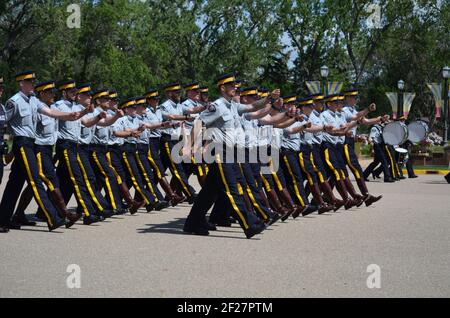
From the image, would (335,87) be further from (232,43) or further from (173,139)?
(232,43)

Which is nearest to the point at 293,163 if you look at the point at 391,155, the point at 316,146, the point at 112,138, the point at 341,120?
the point at 316,146

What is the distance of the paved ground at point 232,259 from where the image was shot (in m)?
7.15

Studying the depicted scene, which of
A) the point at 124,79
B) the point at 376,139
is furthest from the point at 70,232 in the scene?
the point at 124,79

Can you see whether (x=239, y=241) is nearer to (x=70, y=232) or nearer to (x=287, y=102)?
(x=70, y=232)

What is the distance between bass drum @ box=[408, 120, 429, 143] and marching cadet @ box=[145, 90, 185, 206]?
1254 centimetres

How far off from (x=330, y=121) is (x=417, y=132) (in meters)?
12.5

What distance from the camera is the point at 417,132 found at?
25.9 metres

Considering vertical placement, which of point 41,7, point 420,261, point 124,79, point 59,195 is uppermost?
point 41,7

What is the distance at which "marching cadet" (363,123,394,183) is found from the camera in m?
22.5

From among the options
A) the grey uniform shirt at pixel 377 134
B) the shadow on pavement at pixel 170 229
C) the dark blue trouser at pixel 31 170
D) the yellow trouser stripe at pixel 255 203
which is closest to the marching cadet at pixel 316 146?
the shadow on pavement at pixel 170 229

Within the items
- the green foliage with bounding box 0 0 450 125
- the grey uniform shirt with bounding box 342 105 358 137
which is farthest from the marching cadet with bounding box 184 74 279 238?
the green foliage with bounding box 0 0 450 125

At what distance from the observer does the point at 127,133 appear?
13289mm
